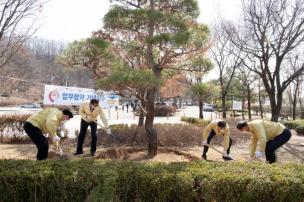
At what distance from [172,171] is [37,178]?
5.25 ft

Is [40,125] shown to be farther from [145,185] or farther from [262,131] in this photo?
[262,131]

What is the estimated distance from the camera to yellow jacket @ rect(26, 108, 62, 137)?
21.5 ft

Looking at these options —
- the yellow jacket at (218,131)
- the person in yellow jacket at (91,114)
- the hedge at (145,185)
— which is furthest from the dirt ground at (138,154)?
the hedge at (145,185)

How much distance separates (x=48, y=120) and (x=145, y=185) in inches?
113

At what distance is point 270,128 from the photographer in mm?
7152

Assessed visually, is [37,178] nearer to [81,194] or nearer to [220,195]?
[81,194]

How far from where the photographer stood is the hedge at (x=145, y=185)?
424cm

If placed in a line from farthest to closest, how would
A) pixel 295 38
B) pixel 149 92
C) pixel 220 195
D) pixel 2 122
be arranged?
pixel 295 38 → pixel 2 122 → pixel 149 92 → pixel 220 195

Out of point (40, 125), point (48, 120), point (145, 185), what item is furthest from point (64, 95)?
point (145, 185)

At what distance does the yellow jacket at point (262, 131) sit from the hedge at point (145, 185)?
2055 mm

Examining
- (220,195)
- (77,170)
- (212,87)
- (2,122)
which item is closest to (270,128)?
(212,87)

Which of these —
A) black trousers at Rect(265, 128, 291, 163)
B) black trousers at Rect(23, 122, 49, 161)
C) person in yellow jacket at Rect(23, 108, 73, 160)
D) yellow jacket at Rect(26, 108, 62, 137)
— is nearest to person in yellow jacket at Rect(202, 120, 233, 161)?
black trousers at Rect(265, 128, 291, 163)

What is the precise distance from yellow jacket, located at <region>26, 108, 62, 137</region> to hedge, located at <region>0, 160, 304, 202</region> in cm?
193

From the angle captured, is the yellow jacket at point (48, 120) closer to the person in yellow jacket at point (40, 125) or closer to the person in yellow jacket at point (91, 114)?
the person in yellow jacket at point (40, 125)
